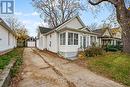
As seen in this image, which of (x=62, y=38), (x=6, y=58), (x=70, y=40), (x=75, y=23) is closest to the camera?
(x=6, y=58)

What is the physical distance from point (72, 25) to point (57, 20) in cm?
1885

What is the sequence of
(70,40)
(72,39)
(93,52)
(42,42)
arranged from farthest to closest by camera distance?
1. (42,42)
2. (72,39)
3. (70,40)
4. (93,52)

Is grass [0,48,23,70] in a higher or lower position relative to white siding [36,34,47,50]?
lower

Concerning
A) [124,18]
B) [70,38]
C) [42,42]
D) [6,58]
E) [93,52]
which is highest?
[124,18]

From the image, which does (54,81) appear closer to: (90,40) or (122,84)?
(122,84)

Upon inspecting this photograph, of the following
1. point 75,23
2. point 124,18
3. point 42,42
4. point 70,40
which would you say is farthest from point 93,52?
point 42,42

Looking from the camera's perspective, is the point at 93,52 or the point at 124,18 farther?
the point at 93,52

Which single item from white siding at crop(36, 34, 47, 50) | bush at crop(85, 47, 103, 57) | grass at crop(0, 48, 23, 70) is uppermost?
white siding at crop(36, 34, 47, 50)

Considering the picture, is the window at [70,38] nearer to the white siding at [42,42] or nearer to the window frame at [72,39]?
the window frame at [72,39]

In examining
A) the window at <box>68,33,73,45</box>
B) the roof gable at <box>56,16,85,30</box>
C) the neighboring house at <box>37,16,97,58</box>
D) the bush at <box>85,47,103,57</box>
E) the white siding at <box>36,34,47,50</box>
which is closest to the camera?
the bush at <box>85,47,103,57</box>

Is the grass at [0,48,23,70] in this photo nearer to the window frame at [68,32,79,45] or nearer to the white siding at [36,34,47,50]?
the window frame at [68,32,79,45]

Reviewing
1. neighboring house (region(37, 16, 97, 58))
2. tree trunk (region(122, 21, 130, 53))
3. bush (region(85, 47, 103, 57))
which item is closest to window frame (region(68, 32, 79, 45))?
neighboring house (region(37, 16, 97, 58))

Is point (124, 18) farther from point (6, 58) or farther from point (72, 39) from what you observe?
point (6, 58)

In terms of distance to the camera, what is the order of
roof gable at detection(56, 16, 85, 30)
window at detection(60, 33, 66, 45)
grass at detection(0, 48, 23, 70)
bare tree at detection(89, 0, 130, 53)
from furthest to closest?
roof gable at detection(56, 16, 85, 30)
window at detection(60, 33, 66, 45)
bare tree at detection(89, 0, 130, 53)
grass at detection(0, 48, 23, 70)
